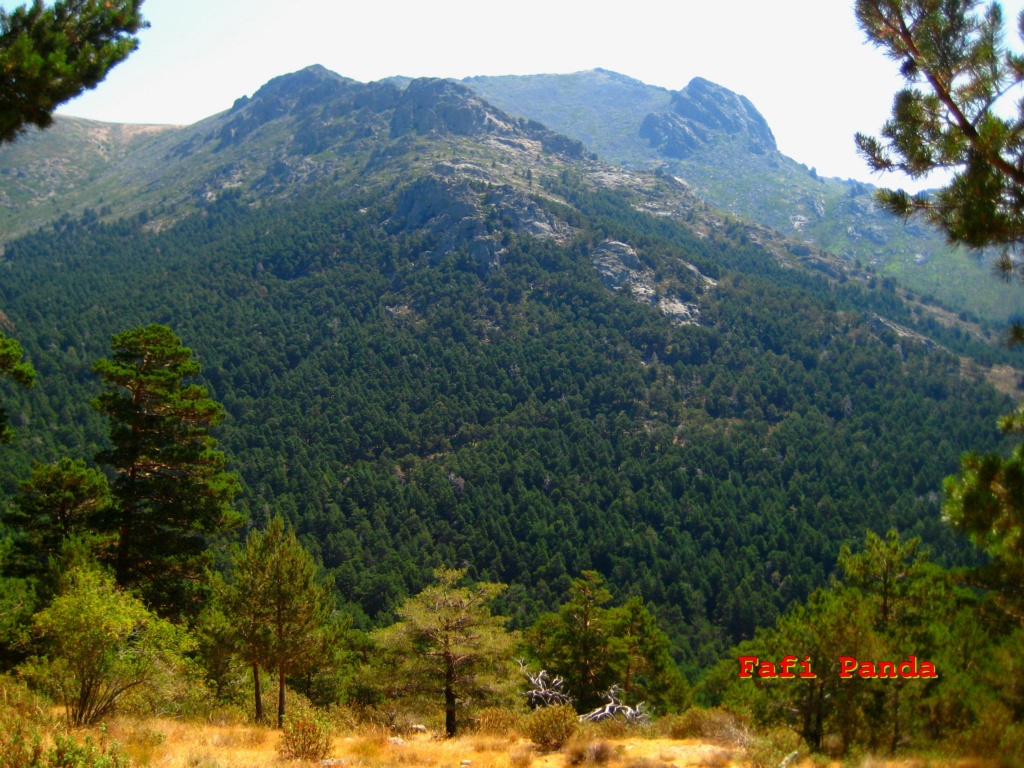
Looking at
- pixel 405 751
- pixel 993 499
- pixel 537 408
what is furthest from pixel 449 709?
pixel 537 408

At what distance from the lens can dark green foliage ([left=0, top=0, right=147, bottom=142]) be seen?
8.45 m

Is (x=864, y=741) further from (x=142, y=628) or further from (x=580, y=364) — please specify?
(x=580, y=364)

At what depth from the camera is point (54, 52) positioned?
333 inches

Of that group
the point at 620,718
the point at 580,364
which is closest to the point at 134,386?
the point at 620,718

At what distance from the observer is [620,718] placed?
1725 centimetres

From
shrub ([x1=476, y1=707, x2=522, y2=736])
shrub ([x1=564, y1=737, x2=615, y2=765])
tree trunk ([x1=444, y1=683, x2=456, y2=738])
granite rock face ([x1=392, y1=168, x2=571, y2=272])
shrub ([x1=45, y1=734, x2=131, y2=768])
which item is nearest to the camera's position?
shrub ([x1=45, y1=734, x2=131, y2=768])

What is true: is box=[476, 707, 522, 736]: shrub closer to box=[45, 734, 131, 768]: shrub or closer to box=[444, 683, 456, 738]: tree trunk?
box=[444, 683, 456, 738]: tree trunk

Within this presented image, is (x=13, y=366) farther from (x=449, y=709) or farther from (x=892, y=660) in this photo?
(x=892, y=660)

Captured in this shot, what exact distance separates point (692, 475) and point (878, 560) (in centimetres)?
10045

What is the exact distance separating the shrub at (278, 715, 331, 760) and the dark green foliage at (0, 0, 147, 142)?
10110 millimetres

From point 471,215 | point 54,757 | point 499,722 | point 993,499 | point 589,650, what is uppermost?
point 471,215

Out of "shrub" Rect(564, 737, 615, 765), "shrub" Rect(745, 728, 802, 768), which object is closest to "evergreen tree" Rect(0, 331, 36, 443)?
"shrub" Rect(564, 737, 615, 765)

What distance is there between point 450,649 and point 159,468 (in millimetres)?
9939

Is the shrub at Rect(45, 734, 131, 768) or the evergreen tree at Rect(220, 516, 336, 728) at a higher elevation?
the shrub at Rect(45, 734, 131, 768)
